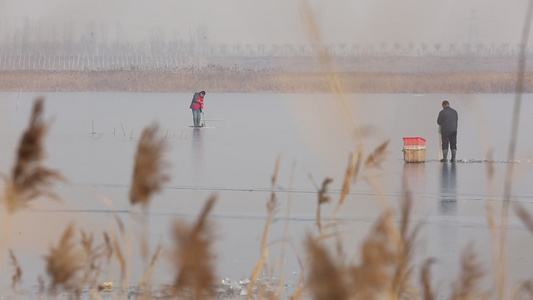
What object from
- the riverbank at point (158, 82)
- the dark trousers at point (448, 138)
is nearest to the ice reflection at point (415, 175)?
the dark trousers at point (448, 138)

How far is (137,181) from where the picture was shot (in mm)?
1666

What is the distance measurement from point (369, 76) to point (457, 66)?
1.78 ft

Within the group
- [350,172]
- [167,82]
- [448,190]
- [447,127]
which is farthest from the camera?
[167,82]

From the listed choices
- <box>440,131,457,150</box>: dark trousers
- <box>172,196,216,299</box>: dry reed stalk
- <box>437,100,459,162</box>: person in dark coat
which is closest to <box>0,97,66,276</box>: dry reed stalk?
<box>172,196,216,299</box>: dry reed stalk

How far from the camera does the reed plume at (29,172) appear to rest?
163 cm

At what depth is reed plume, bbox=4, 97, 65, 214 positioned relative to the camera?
163cm

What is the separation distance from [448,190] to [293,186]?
6.67 feet

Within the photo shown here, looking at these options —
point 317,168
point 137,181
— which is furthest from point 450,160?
point 137,181

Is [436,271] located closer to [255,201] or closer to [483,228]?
[483,228]

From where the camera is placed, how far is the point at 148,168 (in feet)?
5.56

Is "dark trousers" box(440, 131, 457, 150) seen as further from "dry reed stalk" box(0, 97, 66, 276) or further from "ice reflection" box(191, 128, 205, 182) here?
"dry reed stalk" box(0, 97, 66, 276)

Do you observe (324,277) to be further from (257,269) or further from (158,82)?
(158,82)

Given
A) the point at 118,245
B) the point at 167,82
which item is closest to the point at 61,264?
the point at 118,245

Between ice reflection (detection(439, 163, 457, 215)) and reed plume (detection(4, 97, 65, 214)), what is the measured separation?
9072 mm
